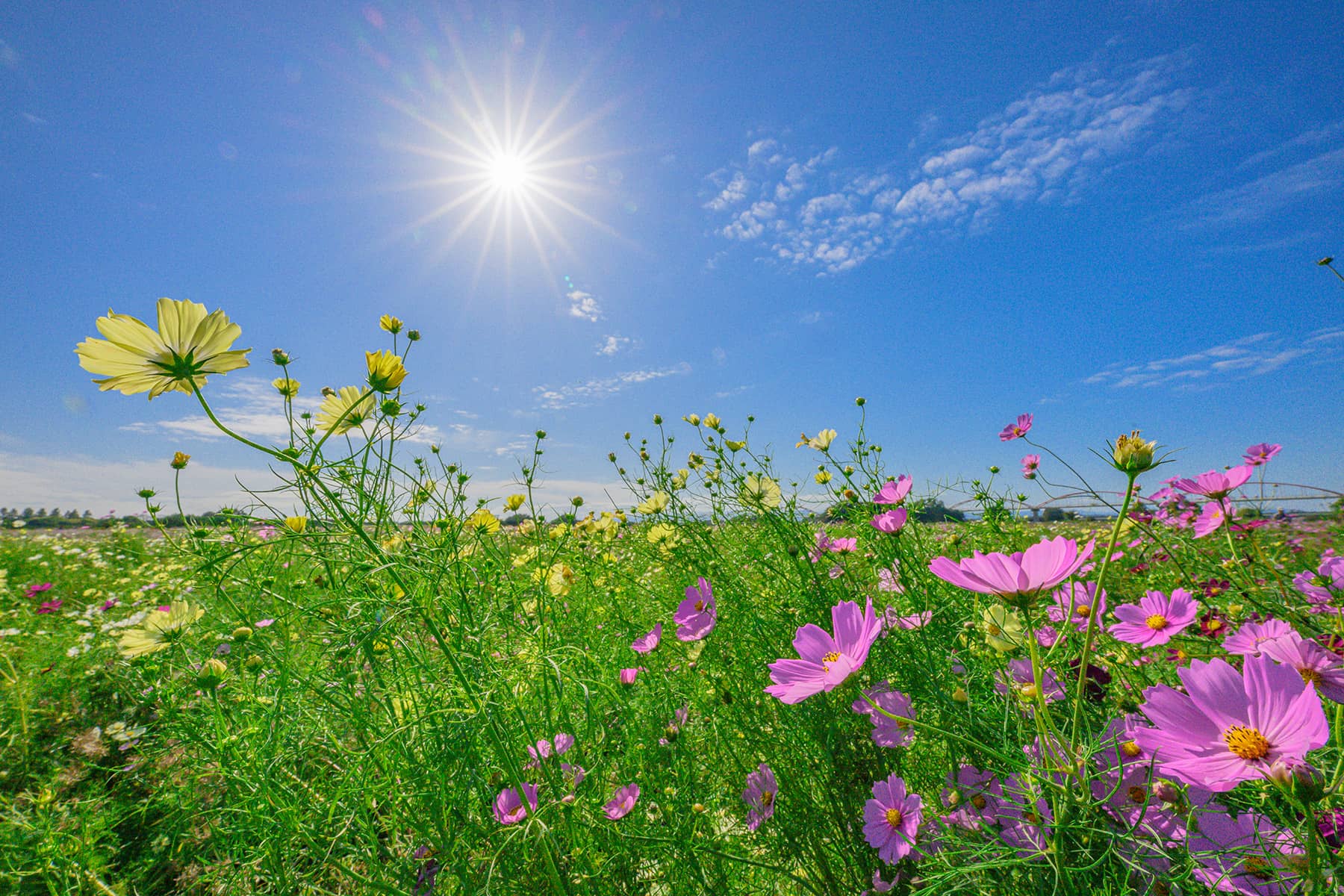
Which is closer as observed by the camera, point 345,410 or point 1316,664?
point 1316,664

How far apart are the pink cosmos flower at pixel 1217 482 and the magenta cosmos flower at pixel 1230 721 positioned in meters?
0.63

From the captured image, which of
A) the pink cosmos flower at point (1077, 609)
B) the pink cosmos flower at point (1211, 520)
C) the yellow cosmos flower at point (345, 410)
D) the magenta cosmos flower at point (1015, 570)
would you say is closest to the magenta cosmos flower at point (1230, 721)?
the magenta cosmos flower at point (1015, 570)

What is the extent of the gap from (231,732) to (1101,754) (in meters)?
1.85

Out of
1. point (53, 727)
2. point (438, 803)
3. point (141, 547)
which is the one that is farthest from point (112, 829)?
point (141, 547)

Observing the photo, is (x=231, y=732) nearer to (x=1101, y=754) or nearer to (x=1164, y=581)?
(x=1101, y=754)

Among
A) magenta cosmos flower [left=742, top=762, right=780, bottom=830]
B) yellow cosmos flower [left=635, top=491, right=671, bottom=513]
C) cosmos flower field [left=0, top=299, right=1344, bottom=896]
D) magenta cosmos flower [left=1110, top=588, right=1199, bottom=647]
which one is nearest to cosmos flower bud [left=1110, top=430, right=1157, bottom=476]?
cosmos flower field [left=0, top=299, right=1344, bottom=896]

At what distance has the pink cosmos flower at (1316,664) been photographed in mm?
596

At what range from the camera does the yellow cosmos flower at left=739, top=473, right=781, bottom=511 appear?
1.26m

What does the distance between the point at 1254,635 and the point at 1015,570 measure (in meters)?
0.65

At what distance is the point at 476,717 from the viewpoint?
0.82 m

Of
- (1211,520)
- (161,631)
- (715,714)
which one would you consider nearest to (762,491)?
(715,714)

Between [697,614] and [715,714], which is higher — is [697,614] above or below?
above

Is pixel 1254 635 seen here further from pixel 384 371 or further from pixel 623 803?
pixel 384 371

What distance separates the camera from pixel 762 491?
1.29m
